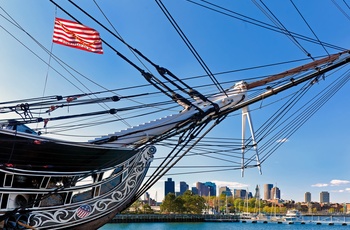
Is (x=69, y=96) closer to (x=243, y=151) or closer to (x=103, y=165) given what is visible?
(x=103, y=165)

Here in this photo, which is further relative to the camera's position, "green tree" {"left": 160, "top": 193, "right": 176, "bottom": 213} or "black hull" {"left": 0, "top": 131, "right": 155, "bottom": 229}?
"green tree" {"left": 160, "top": 193, "right": 176, "bottom": 213}

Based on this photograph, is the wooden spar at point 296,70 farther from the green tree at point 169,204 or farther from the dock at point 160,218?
the green tree at point 169,204

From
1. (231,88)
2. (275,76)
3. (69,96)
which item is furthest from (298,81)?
(69,96)

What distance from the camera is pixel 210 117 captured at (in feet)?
25.9

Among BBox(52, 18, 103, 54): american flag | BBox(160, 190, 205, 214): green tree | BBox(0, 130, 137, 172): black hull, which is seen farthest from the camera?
BBox(160, 190, 205, 214): green tree

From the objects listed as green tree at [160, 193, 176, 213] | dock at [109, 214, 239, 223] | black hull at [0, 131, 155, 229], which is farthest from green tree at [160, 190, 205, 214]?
black hull at [0, 131, 155, 229]

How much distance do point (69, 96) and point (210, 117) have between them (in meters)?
3.19

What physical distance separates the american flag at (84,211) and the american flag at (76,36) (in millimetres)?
3124

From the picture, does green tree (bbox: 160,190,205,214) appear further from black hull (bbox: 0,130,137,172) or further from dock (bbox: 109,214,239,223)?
black hull (bbox: 0,130,137,172)

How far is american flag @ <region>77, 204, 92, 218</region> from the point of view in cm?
711

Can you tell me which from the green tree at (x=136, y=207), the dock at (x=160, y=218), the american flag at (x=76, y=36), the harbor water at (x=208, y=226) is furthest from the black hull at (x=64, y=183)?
the green tree at (x=136, y=207)

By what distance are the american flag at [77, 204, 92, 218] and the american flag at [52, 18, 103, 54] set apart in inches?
123

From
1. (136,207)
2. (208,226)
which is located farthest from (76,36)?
(136,207)

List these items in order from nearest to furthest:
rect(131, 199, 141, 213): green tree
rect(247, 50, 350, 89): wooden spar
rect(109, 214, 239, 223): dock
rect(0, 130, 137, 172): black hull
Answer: rect(0, 130, 137, 172): black hull
rect(247, 50, 350, 89): wooden spar
rect(109, 214, 239, 223): dock
rect(131, 199, 141, 213): green tree
